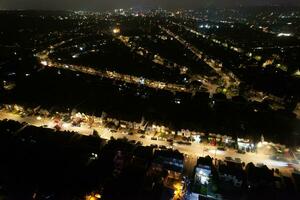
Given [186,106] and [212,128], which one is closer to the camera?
[212,128]

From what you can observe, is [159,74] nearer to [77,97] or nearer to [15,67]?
[77,97]

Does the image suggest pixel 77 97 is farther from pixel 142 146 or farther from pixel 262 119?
pixel 262 119

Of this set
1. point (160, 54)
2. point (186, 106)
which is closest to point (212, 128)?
point (186, 106)

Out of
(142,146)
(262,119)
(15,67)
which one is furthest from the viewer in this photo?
(15,67)

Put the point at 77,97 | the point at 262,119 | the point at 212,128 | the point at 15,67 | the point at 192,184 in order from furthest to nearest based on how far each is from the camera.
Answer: the point at 15,67 → the point at 77,97 → the point at 262,119 → the point at 212,128 → the point at 192,184

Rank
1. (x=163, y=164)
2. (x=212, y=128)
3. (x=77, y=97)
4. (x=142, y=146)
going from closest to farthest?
(x=163, y=164) < (x=142, y=146) < (x=212, y=128) < (x=77, y=97)

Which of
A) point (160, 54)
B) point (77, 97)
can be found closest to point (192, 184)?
point (77, 97)
